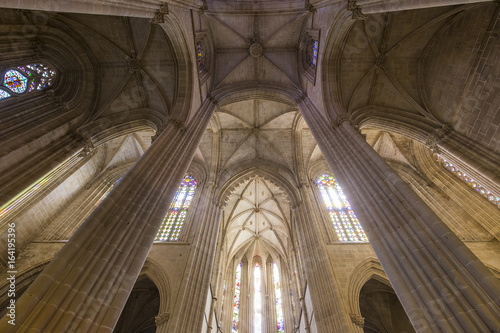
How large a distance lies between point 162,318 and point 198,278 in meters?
1.97

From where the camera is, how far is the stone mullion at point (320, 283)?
341 inches

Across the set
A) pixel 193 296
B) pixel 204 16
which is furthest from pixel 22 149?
pixel 204 16

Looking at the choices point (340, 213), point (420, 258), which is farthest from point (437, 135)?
point (420, 258)

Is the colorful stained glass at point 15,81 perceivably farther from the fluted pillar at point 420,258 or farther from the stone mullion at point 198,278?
the fluted pillar at point 420,258

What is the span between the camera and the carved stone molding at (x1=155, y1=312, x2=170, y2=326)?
8.49 metres

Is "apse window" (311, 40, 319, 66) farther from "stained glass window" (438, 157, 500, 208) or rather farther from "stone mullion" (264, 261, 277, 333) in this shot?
"stone mullion" (264, 261, 277, 333)

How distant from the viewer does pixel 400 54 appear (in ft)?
35.6

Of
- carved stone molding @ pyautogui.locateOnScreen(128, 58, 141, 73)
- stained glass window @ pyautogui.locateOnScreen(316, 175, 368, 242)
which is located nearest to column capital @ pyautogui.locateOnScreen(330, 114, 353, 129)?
stained glass window @ pyautogui.locateOnScreen(316, 175, 368, 242)

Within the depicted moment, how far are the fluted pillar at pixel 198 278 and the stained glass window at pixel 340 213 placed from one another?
249 inches

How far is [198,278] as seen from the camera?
33.5 feet

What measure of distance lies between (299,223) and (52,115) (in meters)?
11.8

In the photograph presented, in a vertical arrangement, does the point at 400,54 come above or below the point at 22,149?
above

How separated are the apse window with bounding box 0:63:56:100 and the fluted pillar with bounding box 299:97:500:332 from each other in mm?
11820

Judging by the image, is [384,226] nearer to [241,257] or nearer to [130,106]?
[130,106]
